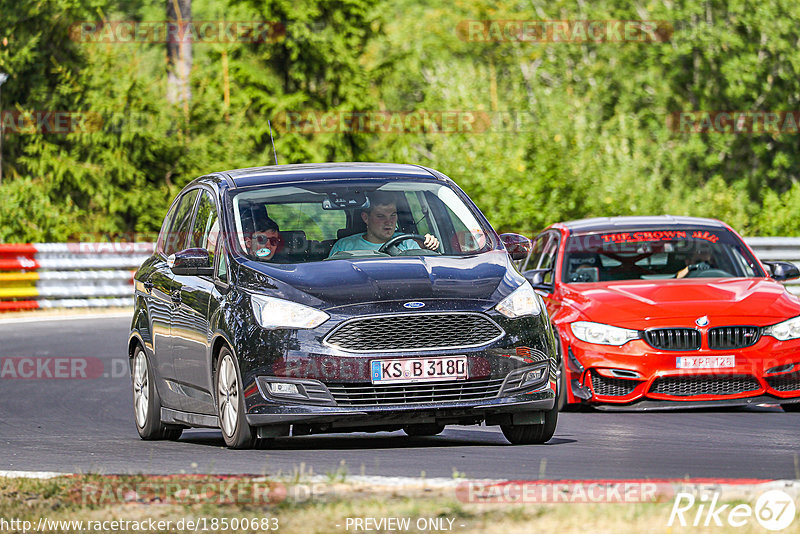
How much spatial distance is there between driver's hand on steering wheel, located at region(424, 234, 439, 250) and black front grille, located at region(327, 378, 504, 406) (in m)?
1.30

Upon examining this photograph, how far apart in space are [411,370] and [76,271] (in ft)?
63.0

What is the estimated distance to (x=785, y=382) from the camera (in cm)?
1211

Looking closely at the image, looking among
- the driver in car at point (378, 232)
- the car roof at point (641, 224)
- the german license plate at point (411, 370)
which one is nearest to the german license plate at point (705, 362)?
the car roof at point (641, 224)

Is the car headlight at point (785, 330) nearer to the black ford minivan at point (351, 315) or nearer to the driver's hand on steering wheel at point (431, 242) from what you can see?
the black ford minivan at point (351, 315)

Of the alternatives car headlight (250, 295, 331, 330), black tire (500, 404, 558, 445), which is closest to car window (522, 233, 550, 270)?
black tire (500, 404, 558, 445)

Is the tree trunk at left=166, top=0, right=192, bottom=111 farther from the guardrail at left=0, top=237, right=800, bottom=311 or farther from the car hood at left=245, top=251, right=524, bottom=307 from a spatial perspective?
the car hood at left=245, top=251, right=524, bottom=307

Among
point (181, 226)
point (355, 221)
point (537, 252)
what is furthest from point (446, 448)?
point (537, 252)

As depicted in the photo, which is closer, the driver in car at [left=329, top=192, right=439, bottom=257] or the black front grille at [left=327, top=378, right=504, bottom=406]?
the black front grille at [left=327, top=378, right=504, bottom=406]

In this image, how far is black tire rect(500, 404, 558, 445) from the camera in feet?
31.5

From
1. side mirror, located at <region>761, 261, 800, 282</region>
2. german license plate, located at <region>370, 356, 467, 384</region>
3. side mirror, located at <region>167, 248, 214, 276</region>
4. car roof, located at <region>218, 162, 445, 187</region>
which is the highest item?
car roof, located at <region>218, 162, 445, 187</region>

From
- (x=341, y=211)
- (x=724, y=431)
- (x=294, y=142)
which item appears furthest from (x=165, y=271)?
(x=294, y=142)

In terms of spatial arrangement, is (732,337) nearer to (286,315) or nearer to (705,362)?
(705,362)

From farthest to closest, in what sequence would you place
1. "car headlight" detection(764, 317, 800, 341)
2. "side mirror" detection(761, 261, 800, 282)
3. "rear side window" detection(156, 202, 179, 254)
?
"side mirror" detection(761, 261, 800, 282), "car headlight" detection(764, 317, 800, 341), "rear side window" detection(156, 202, 179, 254)

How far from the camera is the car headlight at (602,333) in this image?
12.1m
